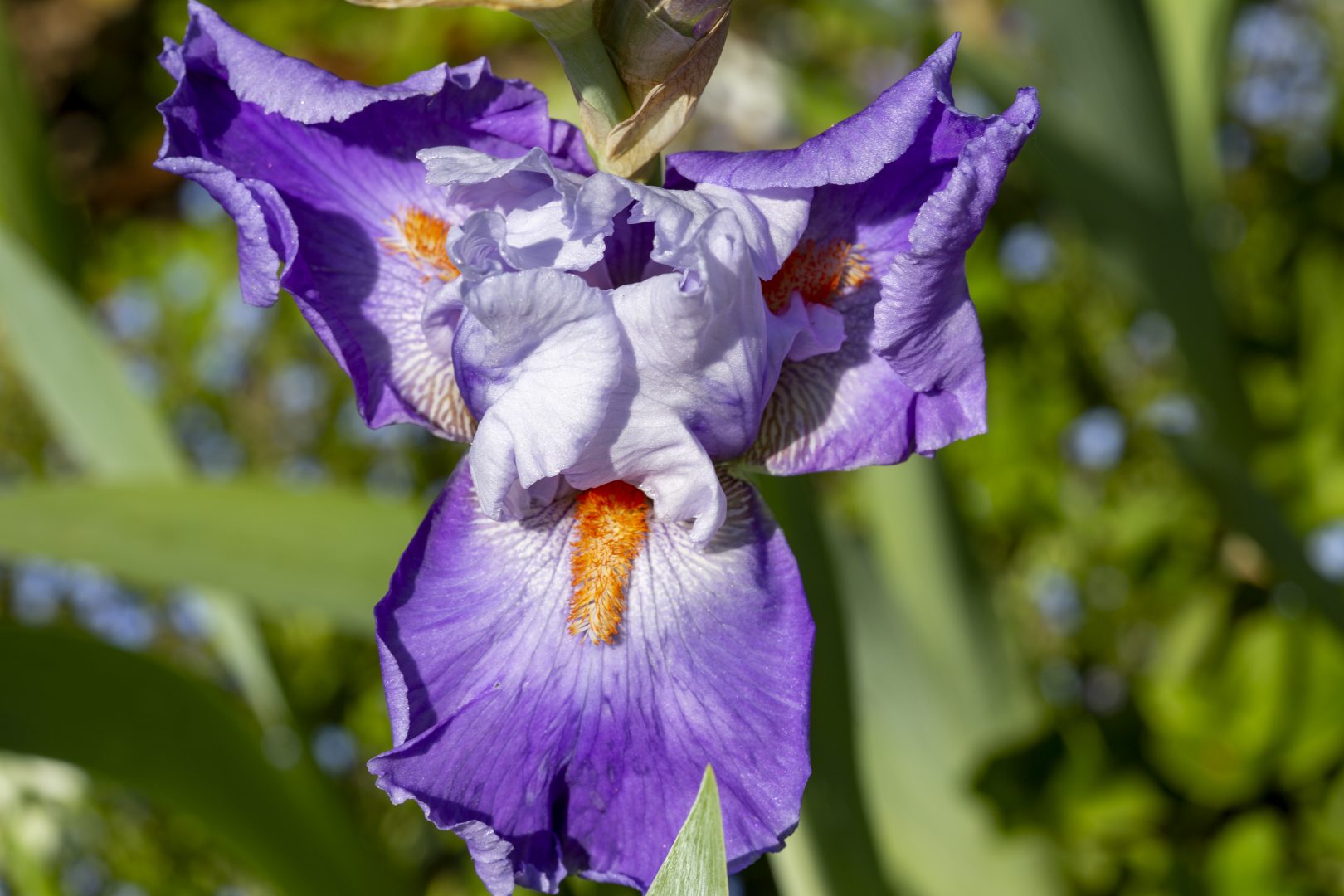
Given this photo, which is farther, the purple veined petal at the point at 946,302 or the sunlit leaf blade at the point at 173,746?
the sunlit leaf blade at the point at 173,746

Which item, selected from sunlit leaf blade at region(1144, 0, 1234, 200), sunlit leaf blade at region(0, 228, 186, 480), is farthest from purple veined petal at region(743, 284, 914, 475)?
sunlit leaf blade at region(1144, 0, 1234, 200)

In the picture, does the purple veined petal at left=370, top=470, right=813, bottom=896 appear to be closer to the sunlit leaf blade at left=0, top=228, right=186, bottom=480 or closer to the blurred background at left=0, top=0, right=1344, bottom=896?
the blurred background at left=0, top=0, right=1344, bottom=896

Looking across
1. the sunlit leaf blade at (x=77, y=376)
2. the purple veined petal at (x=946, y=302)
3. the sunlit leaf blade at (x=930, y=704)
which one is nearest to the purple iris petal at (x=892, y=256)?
the purple veined petal at (x=946, y=302)

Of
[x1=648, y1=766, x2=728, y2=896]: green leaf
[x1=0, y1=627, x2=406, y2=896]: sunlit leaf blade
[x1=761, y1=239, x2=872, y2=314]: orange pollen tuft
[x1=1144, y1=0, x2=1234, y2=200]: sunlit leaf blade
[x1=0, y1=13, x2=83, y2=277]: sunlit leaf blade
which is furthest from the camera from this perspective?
[x1=1144, y1=0, x2=1234, y2=200]: sunlit leaf blade

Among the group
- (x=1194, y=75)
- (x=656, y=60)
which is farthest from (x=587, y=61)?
(x=1194, y=75)

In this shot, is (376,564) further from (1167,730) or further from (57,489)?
(1167,730)

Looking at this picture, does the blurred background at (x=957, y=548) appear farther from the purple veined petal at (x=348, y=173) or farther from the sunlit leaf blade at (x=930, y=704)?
the purple veined petal at (x=348, y=173)

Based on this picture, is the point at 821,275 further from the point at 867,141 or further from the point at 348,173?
the point at 348,173

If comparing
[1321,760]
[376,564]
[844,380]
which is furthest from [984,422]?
[1321,760]
